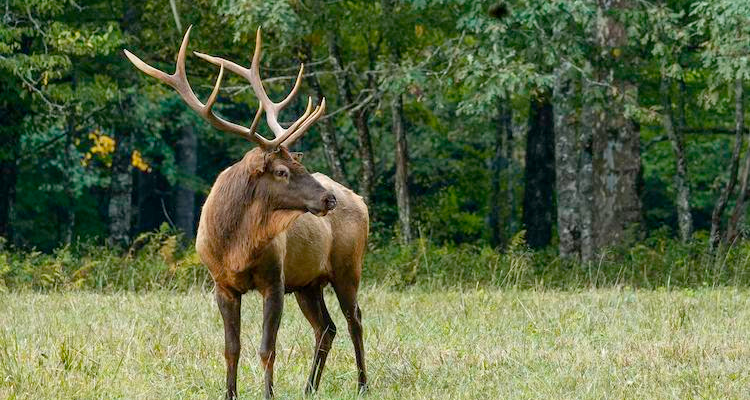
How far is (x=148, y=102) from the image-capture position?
2486cm

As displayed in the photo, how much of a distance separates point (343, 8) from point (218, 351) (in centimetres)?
1111

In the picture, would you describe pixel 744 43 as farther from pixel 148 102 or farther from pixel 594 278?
pixel 148 102

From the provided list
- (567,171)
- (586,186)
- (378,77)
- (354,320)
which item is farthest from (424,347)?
(586,186)

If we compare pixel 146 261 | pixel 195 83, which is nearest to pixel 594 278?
pixel 146 261

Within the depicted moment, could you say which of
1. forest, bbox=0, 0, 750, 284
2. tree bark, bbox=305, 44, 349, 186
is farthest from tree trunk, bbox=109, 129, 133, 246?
tree bark, bbox=305, 44, 349, 186

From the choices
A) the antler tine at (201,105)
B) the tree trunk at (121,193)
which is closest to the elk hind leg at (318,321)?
the antler tine at (201,105)

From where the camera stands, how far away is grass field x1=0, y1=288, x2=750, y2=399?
27.0ft

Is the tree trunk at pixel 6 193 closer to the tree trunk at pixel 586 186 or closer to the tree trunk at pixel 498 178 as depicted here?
the tree trunk at pixel 586 186

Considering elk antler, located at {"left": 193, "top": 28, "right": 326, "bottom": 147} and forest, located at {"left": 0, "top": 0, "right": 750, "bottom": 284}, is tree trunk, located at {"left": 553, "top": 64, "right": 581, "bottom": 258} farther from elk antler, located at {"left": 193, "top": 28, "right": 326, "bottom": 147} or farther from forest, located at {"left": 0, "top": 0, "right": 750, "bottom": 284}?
elk antler, located at {"left": 193, "top": 28, "right": 326, "bottom": 147}

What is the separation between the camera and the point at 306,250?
878 cm

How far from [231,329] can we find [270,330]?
28cm

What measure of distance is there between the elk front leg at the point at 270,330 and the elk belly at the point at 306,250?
455 millimetres

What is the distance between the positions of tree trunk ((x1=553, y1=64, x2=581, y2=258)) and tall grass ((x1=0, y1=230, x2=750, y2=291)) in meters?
3.69

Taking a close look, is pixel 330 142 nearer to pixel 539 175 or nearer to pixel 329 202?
pixel 539 175
